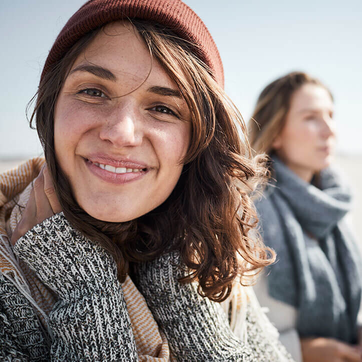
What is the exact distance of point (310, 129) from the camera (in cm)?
274

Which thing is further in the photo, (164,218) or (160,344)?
(164,218)

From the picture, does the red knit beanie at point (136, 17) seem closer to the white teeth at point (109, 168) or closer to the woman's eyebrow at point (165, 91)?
the woman's eyebrow at point (165, 91)

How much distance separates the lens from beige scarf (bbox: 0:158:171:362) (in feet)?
4.08

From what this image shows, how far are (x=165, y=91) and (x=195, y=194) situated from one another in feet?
1.65

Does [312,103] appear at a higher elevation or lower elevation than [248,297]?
higher

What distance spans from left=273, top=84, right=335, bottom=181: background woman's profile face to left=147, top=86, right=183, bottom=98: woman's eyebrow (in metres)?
1.82

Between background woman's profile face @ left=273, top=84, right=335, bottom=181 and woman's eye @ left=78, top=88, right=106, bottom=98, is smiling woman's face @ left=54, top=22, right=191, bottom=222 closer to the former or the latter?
woman's eye @ left=78, top=88, right=106, bottom=98

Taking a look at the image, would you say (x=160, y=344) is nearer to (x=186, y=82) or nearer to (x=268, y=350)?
(x=268, y=350)

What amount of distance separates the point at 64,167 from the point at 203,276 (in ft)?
2.35

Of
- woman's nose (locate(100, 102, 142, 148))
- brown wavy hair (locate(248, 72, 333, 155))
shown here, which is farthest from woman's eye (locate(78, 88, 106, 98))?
brown wavy hair (locate(248, 72, 333, 155))

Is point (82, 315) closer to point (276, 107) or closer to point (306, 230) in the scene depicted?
point (306, 230)

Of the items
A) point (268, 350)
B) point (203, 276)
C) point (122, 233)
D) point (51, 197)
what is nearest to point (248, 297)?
point (268, 350)

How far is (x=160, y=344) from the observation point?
1.36 metres

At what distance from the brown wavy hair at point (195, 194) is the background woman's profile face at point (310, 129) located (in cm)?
137
